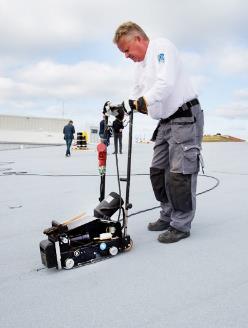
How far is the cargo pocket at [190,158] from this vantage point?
2.40 m

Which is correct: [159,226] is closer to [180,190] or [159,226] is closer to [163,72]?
[180,190]

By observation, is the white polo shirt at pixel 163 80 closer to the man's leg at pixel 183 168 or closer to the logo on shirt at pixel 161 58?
the logo on shirt at pixel 161 58

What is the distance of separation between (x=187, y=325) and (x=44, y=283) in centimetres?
84

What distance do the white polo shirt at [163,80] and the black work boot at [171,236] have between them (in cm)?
84

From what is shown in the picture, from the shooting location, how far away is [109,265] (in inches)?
83.3

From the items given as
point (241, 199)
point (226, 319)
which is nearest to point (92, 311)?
point (226, 319)

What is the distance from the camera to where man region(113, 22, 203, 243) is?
2.24 meters

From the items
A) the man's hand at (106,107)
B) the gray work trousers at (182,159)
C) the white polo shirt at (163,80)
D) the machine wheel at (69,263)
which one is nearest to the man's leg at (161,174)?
the gray work trousers at (182,159)

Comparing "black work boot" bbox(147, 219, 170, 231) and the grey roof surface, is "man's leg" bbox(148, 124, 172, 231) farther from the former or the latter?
the grey roof surface

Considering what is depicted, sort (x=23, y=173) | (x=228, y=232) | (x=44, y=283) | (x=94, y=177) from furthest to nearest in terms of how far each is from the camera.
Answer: (x=23, y=173) < (x=94, y=177) < (x=228, y=232) < (x=44, y=283)

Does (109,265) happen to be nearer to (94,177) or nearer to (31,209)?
(31,209)

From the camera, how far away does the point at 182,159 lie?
2.40 meters

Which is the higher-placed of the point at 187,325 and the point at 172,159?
the point at 172,159

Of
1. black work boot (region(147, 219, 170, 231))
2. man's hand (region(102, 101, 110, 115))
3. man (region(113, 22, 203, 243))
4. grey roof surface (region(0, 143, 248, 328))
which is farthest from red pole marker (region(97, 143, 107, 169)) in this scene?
black work boot (region(147, 219, 170, 231))
